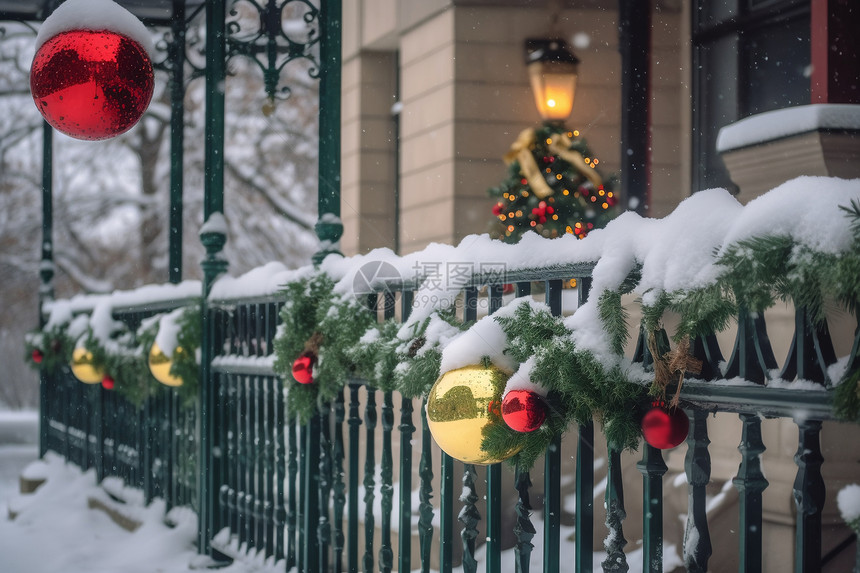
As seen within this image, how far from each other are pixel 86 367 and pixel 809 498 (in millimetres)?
6091

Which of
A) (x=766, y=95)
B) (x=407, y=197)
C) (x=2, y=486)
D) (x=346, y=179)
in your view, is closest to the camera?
(x=766, y=95)

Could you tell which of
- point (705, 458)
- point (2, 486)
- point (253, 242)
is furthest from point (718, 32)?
point (253, 242)

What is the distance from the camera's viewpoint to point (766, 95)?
26.1 ft

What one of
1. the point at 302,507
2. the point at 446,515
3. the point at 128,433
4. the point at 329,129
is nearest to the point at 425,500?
the point at 446,515

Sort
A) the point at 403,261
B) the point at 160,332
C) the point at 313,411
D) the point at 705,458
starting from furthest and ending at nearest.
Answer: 1. the point at 160,332
2. the point at 313,411
3. the point at 403,261
4. the point at 705,458

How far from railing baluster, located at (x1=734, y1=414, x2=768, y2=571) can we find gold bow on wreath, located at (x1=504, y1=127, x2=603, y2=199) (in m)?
6.22

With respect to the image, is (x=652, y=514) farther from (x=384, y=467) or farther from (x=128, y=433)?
(x=128, y=433)

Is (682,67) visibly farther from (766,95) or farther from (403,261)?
(403,261)

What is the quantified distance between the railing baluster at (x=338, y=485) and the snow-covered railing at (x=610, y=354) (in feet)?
0.04

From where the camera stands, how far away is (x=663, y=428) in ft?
7.40

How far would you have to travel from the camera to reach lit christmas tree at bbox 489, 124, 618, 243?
8422 millimetres

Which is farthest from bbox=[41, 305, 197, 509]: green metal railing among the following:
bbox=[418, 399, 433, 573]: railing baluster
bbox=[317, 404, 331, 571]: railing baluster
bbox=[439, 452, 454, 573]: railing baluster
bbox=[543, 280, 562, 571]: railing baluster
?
bbox=[543, 280, 562, 571]: railing baluster

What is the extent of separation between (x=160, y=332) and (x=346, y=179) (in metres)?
6.33

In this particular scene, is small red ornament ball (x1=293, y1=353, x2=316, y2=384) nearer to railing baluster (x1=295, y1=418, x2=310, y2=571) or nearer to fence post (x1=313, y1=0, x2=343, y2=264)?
railing baluster (x1=295, y1=418, x2=310, y2=571)
